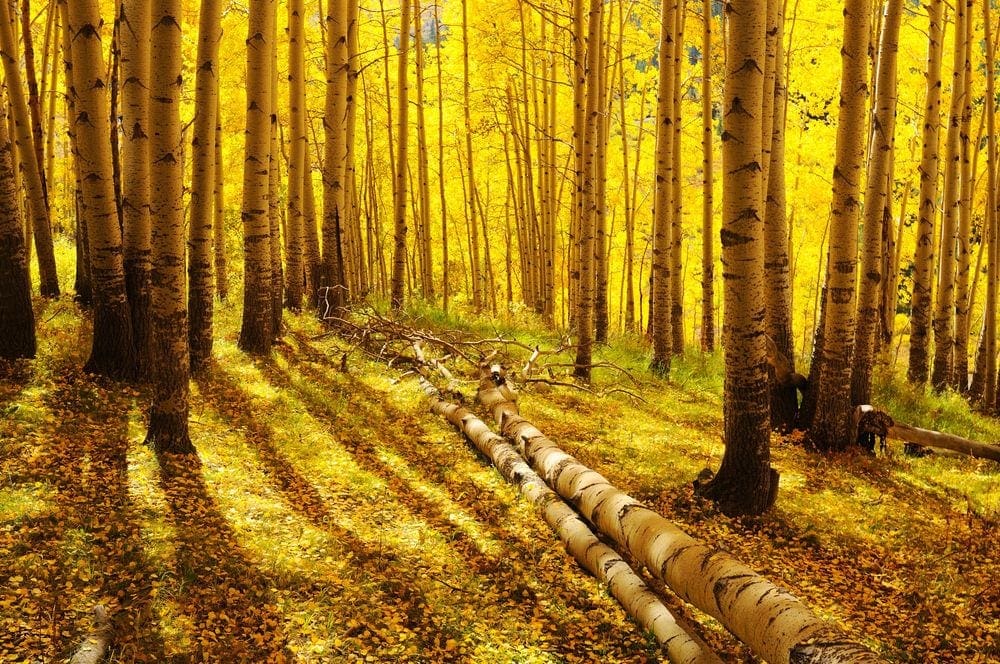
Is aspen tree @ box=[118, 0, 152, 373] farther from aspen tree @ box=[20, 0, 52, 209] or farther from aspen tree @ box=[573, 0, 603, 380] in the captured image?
aspen tree @ box=[573, 0, 603, 380]

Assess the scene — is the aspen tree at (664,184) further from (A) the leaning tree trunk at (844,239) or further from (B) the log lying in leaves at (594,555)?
(B) the log lying in leaves at (594,555)

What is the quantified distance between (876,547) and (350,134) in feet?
30.8

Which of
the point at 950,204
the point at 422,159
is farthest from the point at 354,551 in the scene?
the point at 422,159

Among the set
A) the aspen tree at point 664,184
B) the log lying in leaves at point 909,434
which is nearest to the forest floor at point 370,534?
the log lying in leaves at point 909,434

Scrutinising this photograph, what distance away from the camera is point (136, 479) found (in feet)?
16.0

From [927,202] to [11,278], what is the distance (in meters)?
10.9

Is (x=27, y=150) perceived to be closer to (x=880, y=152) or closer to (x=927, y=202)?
(x=880, y=152)

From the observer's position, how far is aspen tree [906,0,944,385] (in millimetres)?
9391

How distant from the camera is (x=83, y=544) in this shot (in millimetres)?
4027

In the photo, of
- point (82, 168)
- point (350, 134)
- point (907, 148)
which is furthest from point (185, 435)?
point (907, 148)

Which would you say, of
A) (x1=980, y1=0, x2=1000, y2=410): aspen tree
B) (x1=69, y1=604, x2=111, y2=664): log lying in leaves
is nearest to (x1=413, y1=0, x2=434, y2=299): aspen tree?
(x1=980, y1=0, x2=1000, y2=410): aspen tree

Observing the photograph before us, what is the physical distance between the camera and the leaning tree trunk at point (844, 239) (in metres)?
6.33

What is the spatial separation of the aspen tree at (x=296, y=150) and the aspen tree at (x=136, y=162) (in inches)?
149

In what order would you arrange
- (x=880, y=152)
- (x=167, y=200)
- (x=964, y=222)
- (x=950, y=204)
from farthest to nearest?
(x=964, y=222), (x=950, y=204), (x=880, y=152), (x=167, y=200)
